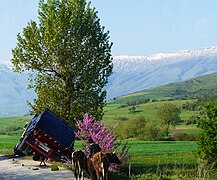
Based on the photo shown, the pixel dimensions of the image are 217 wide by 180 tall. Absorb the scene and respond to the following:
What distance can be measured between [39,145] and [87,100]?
23.7ft

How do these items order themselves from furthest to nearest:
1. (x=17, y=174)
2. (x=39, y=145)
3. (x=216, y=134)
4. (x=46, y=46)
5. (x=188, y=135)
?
(x=188, y=135), (x=46, y=46), (x=216, y=134), (x=39, y=145), (x=17, y=174)

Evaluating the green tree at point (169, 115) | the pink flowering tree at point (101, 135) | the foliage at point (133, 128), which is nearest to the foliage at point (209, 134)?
the pink flowering tree at point (101, 135)

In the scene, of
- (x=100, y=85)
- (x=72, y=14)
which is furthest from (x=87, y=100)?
(x=72, y=14)

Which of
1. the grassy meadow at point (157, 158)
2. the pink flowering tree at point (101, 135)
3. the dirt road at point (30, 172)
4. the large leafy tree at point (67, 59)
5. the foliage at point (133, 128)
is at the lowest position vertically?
the foliage at point (133, 128)

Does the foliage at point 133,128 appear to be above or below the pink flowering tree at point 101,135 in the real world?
below

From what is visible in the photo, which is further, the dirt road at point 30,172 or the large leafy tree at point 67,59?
the large leafy tree at point 67,59

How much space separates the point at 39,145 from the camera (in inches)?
905

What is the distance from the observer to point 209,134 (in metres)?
24.8

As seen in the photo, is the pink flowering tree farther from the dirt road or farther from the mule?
the mule

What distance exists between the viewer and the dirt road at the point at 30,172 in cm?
1838

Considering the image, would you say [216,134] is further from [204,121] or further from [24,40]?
[24,40]

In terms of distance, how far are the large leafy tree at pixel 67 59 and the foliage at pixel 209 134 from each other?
26.9 ft

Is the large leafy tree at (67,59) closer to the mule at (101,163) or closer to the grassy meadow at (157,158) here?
the grassy meadow at (157,158)

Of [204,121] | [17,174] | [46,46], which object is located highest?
[46,46]
